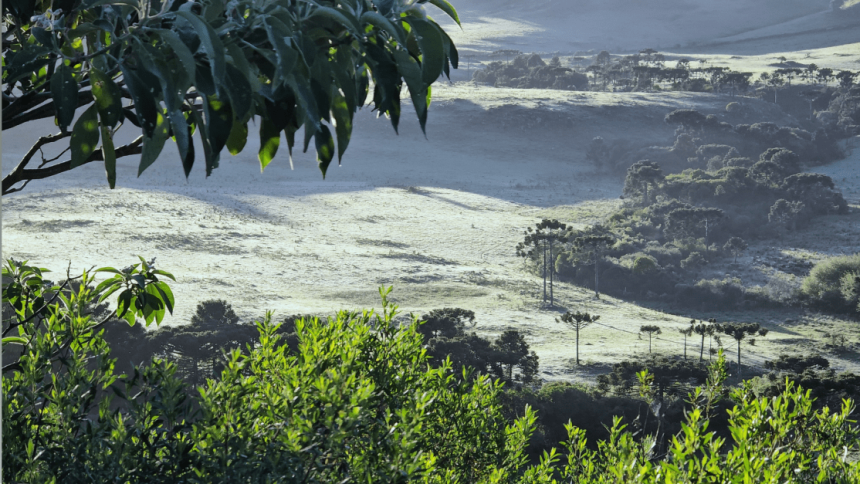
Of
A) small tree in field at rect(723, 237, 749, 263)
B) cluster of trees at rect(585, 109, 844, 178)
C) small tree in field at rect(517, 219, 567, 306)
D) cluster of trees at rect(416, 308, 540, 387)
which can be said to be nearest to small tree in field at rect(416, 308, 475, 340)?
cluster of trees at rect(416, 308, 540, 387)

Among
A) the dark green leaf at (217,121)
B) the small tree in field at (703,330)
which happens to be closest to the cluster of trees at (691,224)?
the small tree in field at (703,330)

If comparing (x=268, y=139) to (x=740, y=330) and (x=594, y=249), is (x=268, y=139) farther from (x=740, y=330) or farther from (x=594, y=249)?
(x=594, y=249)

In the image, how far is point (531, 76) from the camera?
229 feet

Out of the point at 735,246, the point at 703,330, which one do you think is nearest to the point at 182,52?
the point at 703,330

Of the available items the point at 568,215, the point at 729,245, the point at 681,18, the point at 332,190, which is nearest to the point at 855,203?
the point at 729,245

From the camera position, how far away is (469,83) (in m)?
70.4

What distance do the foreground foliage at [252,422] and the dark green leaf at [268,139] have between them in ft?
1.44

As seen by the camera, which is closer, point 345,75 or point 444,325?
point 345,75

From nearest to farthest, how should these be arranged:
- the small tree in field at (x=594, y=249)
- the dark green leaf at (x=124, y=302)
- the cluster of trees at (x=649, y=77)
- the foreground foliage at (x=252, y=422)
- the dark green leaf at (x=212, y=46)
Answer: the dark green leaf at (x=212, y=46)
the foreground foliage at (x=252, y=422)
the dark green leaf at (x=124, y=302)
the small tree in field at (x=594, y=249)
the cluster of trees at (x=649, y=77)

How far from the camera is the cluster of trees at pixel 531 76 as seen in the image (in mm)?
68125

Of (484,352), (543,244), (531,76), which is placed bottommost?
(484,352)

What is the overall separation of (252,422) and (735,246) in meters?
34.4

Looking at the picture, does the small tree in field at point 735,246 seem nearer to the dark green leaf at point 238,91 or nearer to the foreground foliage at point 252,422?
the foreground foliage at point 252,422

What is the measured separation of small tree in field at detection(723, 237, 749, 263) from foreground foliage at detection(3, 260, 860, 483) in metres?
33.1
